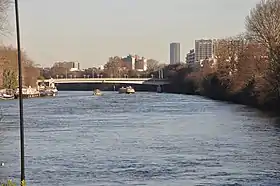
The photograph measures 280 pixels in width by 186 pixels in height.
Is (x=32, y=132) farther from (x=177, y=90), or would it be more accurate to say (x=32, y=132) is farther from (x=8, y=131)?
(x=177, y=90)

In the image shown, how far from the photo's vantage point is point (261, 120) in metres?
41.9

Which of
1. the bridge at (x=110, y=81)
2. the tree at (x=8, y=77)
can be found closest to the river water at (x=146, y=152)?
the tree at (x=8, y=77)

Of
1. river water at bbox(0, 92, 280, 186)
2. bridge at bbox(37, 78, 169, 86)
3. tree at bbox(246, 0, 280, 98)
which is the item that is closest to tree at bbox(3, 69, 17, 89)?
river water at bbox(0, 92, 280, 186)

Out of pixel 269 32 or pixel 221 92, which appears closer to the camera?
pixel 269 32

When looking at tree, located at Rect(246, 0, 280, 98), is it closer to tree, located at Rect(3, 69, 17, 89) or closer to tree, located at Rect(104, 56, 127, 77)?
tree, located at Rect(3, 69, 17, 89)

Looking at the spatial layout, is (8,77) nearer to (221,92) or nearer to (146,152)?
(221,92)

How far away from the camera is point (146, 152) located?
86.1ft

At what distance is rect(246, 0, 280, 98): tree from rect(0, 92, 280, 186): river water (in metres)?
6.89

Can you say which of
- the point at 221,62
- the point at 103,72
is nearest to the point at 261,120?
the point at 221,62

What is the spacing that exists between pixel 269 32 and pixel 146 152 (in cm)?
2897

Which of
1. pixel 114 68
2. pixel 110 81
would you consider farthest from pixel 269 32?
pixel 114 68

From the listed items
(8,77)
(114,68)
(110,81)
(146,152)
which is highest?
(114,68)

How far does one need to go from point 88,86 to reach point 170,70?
20871 millimetres

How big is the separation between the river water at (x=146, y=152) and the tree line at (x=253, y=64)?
788cm
